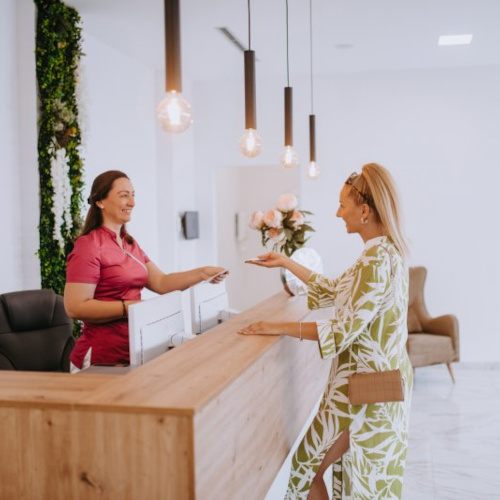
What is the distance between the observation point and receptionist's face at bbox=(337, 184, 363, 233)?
236 cm

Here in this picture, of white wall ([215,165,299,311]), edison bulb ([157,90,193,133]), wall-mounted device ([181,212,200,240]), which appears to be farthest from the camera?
white wall ([215,165,299,311])

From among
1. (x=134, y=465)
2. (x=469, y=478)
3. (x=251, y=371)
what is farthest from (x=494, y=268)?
(x=134, y=465)

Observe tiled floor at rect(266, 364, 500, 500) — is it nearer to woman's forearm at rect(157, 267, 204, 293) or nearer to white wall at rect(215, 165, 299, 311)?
woman's forearm at rect(157, 267, 204, 293)

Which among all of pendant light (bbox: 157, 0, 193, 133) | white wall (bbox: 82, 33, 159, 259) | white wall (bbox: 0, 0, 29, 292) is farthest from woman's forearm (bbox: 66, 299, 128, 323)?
white wall (bbox: 82, 33, 159, 259)

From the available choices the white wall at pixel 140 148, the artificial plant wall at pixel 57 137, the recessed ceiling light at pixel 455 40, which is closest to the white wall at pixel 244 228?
the white wall at pixel 140 148

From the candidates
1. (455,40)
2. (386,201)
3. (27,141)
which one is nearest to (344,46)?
(455,40)

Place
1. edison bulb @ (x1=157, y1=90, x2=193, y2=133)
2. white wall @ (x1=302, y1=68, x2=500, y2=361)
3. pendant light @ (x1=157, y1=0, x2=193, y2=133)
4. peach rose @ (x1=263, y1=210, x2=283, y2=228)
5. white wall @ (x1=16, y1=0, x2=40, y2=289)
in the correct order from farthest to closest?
white wall @ (x1=302, y1=68, x2=500, y2=361) → white wall @ (x1=16, y1=0, x2=40, y2=289) → peach rose @ (x1=263, y1=210, x2=283, y2=228) → edison bulb @ (x1=157, y1=90, x2=193, y2=133) → pendant light @ (x1=157, y1=0, x2=193, y2=133)

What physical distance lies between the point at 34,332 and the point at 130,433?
187 cm

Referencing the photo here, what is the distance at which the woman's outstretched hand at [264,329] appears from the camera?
2.49 metres

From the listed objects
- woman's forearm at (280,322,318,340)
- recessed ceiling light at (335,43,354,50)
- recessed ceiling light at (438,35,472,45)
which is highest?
recessed ceiling light at (438,35,472,45)

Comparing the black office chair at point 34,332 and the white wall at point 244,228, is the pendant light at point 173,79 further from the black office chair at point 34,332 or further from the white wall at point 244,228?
the white wall at point 244,228

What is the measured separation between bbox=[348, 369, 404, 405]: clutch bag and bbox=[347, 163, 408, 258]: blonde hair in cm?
41

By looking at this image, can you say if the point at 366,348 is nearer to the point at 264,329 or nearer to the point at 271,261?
the point at 264,329

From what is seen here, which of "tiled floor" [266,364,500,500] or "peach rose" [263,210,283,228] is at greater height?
"peach rose" [263,210,283,228]
